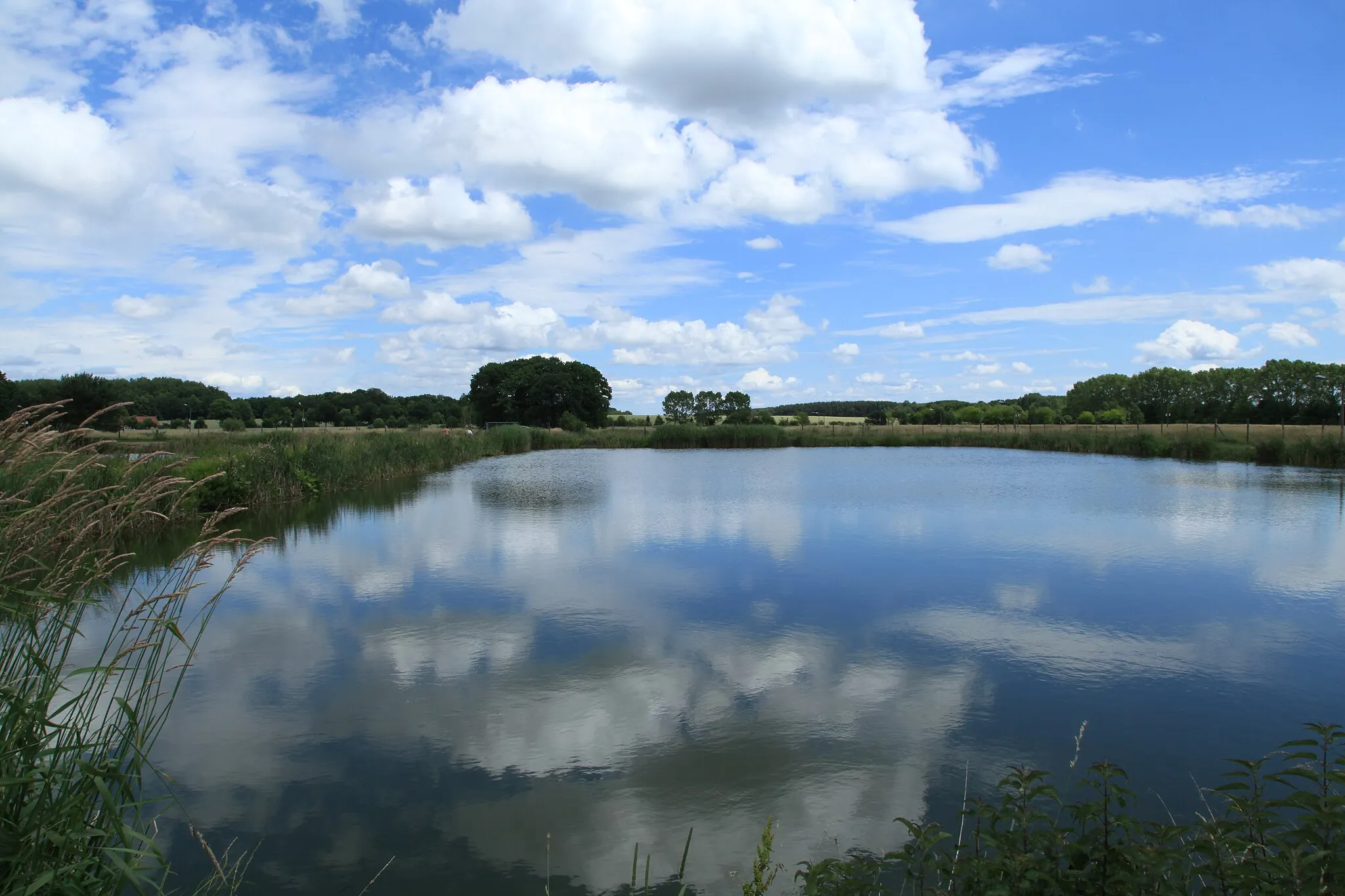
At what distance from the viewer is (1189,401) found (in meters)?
71.4

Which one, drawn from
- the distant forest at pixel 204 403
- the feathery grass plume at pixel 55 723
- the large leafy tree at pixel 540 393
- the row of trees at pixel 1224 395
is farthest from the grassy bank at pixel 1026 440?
the feathery grass plume at pixel 55 723

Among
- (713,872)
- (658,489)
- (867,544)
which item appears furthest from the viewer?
(658,489)

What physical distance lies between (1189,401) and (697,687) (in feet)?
265

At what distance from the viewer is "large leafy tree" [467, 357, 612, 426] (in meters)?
59.6

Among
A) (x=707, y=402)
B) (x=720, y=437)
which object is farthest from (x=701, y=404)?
(x=720, y=437)

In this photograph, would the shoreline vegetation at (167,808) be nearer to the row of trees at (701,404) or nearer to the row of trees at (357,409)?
the row of trees at (357,409)

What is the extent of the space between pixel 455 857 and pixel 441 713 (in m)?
1.54

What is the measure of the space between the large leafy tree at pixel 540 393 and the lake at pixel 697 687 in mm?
48339

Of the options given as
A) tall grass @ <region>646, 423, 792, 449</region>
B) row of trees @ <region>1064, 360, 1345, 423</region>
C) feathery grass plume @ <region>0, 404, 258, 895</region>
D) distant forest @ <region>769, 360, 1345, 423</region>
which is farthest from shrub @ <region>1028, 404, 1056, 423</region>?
feathery grass plume @ <region>0, 404, 258, 895</region>

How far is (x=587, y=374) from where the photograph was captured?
61812 millimetres

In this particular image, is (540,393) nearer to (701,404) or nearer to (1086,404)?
(701,404)

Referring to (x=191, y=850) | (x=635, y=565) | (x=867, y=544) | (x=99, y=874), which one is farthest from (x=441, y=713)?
(x=867, y=544)

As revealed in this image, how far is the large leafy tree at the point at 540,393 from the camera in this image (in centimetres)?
5959

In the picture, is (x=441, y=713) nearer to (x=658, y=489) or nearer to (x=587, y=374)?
(x=658, y=489)
